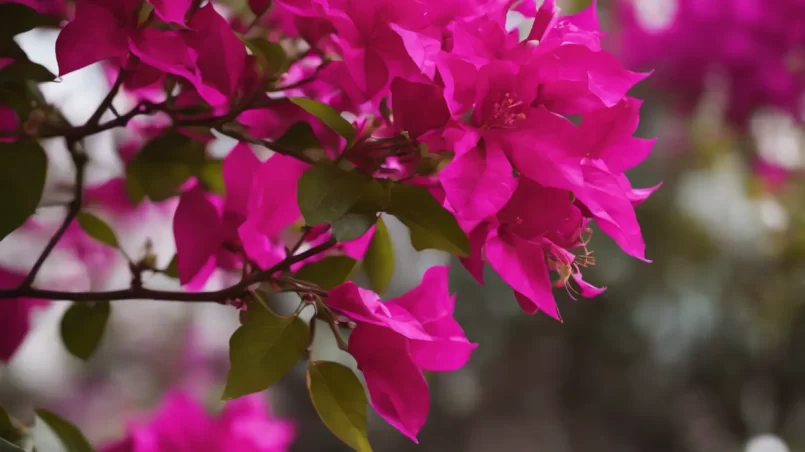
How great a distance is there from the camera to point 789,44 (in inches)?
43.3

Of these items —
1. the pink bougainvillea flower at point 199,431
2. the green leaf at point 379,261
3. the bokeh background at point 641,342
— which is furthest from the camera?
the bokeh background at point 641,342

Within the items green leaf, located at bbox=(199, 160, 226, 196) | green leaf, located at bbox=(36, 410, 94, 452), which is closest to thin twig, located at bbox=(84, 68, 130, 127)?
green leaf, located at bbox=(199, 160, 226, 196)

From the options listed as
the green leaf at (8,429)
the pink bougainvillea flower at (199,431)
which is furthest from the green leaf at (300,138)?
the pink bougainvillea flower at (199,431)

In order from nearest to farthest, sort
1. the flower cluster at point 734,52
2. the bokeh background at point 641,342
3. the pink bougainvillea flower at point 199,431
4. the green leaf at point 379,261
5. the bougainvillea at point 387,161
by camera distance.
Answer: the bougainvillea at point 387,161, the green leaf at point 379,261, the pink bougainvillea flower at point 199,431, the flower cluster at point 734,52, the bokeh background at point 641,342

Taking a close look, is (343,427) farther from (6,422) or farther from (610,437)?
(610,437)

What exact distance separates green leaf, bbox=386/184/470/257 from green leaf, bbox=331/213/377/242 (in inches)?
0.7

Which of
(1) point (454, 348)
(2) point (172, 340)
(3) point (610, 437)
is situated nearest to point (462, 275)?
(3) point (610, 437)

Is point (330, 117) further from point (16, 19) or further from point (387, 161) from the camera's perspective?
point (16, 19)

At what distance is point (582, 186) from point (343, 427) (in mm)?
162

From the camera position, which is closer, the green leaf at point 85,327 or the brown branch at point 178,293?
the brown branch at point 178,293

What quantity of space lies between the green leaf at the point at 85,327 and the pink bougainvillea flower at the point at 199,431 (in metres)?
0.15

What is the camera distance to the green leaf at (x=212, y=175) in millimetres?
502

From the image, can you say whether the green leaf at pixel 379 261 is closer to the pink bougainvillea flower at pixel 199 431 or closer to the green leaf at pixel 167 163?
the green leaf at pixel 167 163

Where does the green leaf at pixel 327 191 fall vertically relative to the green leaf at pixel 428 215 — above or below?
above
